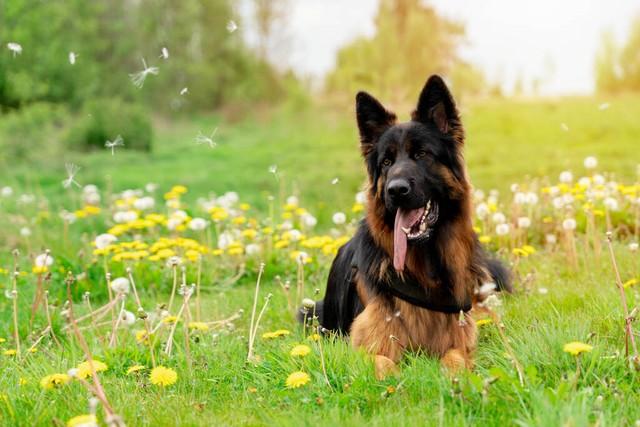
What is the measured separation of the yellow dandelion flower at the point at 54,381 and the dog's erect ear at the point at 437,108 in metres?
2.59

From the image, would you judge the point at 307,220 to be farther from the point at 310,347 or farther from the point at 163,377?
the point at 163,377

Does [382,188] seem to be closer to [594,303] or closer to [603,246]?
[594,303]

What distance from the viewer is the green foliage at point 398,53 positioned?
2258 centimetres

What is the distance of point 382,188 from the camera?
415 cm

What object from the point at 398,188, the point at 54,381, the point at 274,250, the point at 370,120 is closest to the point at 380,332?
the point at 398,188

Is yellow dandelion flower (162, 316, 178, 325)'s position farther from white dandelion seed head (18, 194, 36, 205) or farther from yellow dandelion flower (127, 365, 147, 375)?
white dandelion seed head (18, 194, 36, 205)

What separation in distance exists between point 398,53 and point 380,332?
19.8 m

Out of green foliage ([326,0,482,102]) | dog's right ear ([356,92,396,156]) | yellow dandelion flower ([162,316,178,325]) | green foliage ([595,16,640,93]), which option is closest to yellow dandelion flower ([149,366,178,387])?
yellow dandelion flower ([162,316,178,325])

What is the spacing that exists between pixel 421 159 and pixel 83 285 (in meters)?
3.79

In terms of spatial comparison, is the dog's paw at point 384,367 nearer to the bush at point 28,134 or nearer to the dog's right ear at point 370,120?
the dog's right ear at point 370,120

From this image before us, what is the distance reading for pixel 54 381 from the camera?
10.8 ft

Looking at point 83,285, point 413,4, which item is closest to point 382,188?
point 83,285

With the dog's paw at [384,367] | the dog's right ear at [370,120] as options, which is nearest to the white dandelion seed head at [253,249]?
the dog's right ear at [370,120]

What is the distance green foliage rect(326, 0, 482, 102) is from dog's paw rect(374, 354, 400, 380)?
18665mm
